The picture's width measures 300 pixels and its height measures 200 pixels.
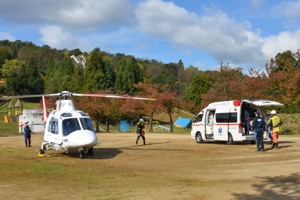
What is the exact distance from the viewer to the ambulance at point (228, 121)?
22109 mm

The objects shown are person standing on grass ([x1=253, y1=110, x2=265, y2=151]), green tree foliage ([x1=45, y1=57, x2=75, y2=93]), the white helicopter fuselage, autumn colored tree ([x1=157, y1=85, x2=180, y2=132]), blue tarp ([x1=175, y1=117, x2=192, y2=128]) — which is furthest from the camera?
green tree foliage ([x1=45, y1=57, x2=75, y2=93])

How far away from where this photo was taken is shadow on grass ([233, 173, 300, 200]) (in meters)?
8.81

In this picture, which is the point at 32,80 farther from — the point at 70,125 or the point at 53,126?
the point at 70,125

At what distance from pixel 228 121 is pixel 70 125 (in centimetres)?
945

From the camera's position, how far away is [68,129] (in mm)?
18062

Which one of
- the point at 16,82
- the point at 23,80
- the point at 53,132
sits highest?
the point at 23,80

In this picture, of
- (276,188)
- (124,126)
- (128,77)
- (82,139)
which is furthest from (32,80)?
(276,188)

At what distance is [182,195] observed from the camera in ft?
30.7

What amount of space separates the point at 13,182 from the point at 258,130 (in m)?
11.6

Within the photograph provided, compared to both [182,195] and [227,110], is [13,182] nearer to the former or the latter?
[182,195]

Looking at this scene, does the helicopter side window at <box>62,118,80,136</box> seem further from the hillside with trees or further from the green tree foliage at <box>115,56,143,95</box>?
the green tree foliage at <box>115,56,143,95</box>

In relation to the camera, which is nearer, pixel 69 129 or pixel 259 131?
pixel 69 129

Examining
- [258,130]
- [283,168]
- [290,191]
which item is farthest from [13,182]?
[258,130]

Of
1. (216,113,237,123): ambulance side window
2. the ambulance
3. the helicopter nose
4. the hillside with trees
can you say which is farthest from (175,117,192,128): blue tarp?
the helicopter nose
